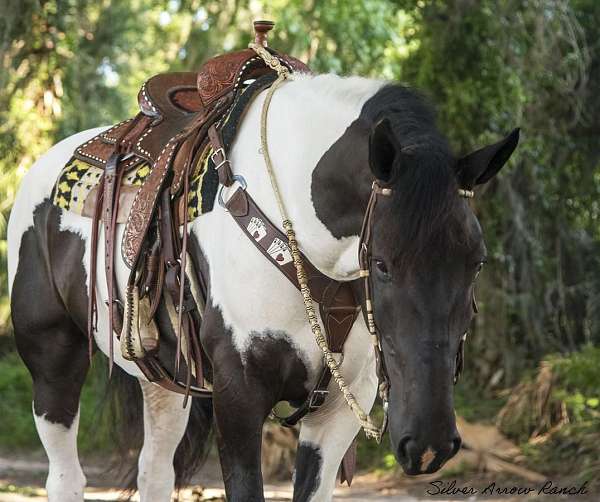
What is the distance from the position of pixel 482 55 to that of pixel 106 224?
480 cm

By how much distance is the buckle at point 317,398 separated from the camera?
2750mm

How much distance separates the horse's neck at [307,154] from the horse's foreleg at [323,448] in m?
0.50

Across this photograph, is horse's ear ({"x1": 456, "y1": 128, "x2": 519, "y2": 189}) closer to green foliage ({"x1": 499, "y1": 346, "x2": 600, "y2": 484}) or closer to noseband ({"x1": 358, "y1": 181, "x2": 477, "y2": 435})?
noseband ({"x1": 358, "y1": 181, "x2": 477, "y2": 435})

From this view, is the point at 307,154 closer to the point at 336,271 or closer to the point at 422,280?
the point at 336,271

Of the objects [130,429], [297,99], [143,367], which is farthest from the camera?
[130,429]

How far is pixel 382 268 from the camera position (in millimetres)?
2309

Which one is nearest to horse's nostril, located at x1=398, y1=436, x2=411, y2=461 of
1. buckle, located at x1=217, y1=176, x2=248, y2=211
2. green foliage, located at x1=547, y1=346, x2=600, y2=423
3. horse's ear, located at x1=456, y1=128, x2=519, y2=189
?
horse's ear, located at x1=456, y1=128, x2=519, y2=189

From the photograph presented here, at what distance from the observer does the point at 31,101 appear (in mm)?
8617

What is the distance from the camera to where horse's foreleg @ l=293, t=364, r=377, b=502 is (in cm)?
290

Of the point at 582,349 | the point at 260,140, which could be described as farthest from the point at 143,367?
the point at 582,349

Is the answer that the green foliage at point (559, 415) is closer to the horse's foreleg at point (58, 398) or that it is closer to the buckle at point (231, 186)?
the horse's foreleg at point (58, 398)

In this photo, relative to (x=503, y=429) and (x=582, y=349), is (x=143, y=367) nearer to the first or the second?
(x=503, y=429)

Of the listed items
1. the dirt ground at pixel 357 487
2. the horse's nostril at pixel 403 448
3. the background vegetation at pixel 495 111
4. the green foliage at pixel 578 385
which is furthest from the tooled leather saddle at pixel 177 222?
the background vegetation at pixel 495 111

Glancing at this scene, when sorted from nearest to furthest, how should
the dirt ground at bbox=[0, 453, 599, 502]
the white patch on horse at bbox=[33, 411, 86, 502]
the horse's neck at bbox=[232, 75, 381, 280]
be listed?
1. the horse's neck at bbox=[232, 75, 381, 280]
2. the white patch on horse at bbox=[33, 411, 86, 502]
3. the dirt ground at bbox=[0, 453, 599, 502]
